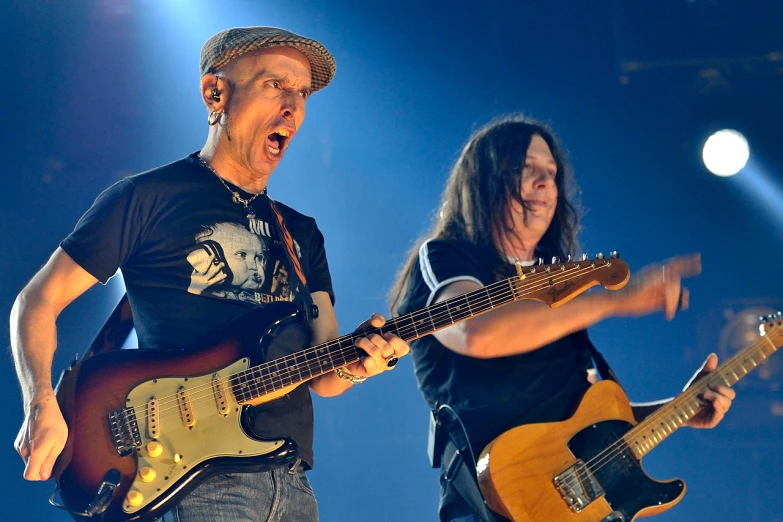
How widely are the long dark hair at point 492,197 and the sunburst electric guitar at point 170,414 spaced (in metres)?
0.86

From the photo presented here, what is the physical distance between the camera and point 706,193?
4574 millimetres

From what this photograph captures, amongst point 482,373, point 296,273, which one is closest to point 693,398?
point 482,373

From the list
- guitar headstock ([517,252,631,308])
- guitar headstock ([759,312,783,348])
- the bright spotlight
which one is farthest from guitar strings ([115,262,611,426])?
the bright spotlight

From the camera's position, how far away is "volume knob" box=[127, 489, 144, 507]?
6.45 feet

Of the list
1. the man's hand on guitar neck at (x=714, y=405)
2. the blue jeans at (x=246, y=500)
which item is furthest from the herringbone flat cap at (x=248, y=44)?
the man's hand on guitar neck at (x=714, y=405)

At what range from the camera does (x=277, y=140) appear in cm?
260

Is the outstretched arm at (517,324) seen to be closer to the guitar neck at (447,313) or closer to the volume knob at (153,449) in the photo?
the guitar neck at (447,313)

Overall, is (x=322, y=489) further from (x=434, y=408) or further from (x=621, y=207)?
(x=621, y=207)

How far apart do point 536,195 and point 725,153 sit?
209cm

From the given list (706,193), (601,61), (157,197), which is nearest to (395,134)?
(601,61)

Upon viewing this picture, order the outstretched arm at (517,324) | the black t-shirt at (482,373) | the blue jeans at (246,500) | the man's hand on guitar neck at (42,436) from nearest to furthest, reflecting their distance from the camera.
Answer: the man's hand on guitar neck at (42,436)
the blue jeans at (246,500)
the outstretched arm at (517,324)
the black t-shirt at (482,373)

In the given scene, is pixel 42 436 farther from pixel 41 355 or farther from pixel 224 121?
pixel 224 121

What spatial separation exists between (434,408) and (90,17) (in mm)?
2486

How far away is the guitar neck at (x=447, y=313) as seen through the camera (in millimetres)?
2160
